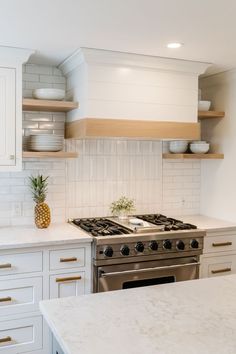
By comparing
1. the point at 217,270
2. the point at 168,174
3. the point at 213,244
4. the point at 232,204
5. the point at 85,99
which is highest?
the point at 85,99

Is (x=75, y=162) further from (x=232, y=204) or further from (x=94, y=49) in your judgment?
(x=232, y=204)

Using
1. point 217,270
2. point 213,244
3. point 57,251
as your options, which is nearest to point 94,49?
point 57,251

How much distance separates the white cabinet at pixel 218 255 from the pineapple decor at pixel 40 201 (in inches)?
54.3

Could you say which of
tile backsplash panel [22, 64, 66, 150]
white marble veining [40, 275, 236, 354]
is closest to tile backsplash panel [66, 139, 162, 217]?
tile backsplash panel [22, 64, 66, 150]

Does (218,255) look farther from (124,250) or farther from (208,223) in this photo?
(124,250)

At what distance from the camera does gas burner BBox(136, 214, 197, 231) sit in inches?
129

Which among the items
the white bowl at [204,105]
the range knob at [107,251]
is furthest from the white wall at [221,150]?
the range knob at [107,251]

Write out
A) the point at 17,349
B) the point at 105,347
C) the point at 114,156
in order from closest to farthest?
the point at 105,347 < the point at 17,349 < the point at 114,156

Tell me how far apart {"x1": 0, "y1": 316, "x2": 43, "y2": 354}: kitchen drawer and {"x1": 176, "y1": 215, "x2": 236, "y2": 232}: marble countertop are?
157 cm

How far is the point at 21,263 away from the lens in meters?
2.79

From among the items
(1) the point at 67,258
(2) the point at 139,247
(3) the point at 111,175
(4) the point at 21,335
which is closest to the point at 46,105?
(3) the point at 111,175

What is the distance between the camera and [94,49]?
116 inches

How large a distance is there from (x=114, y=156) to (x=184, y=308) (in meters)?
2.23

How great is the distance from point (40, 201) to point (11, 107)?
0.81 m
